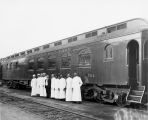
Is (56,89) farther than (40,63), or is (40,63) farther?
(40,63)

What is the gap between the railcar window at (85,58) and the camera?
10602 millimetres

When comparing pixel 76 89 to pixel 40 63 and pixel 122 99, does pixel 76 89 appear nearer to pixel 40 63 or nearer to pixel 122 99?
pixel 122 99

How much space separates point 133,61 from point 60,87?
4917mm

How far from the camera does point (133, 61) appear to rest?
28.6ft

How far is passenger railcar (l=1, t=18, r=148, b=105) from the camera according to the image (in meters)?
8.06

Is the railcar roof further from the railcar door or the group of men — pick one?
the group of men

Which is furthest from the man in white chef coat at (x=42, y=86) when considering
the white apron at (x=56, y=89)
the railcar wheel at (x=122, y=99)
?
the railcar wheel at (x=122, y=99)

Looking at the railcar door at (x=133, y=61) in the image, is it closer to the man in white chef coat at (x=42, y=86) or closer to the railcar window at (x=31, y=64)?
the man in white chef coat at (x=42, y=86)

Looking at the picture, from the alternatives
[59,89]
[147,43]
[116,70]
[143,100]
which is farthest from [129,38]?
[59,89]

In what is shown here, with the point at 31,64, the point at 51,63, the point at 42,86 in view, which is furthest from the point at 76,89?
the point at 31,64

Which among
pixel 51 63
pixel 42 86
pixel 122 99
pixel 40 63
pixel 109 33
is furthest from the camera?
pixel 40 63

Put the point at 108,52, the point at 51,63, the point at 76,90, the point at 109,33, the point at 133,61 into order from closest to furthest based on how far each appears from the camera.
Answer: the point at 133,61, the point at 108,52, the point at 109,33, the point at 76,90, the point at 51,63

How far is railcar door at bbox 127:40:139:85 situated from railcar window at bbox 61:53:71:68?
432 centimetres

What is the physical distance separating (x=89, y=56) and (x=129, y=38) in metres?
2.74
